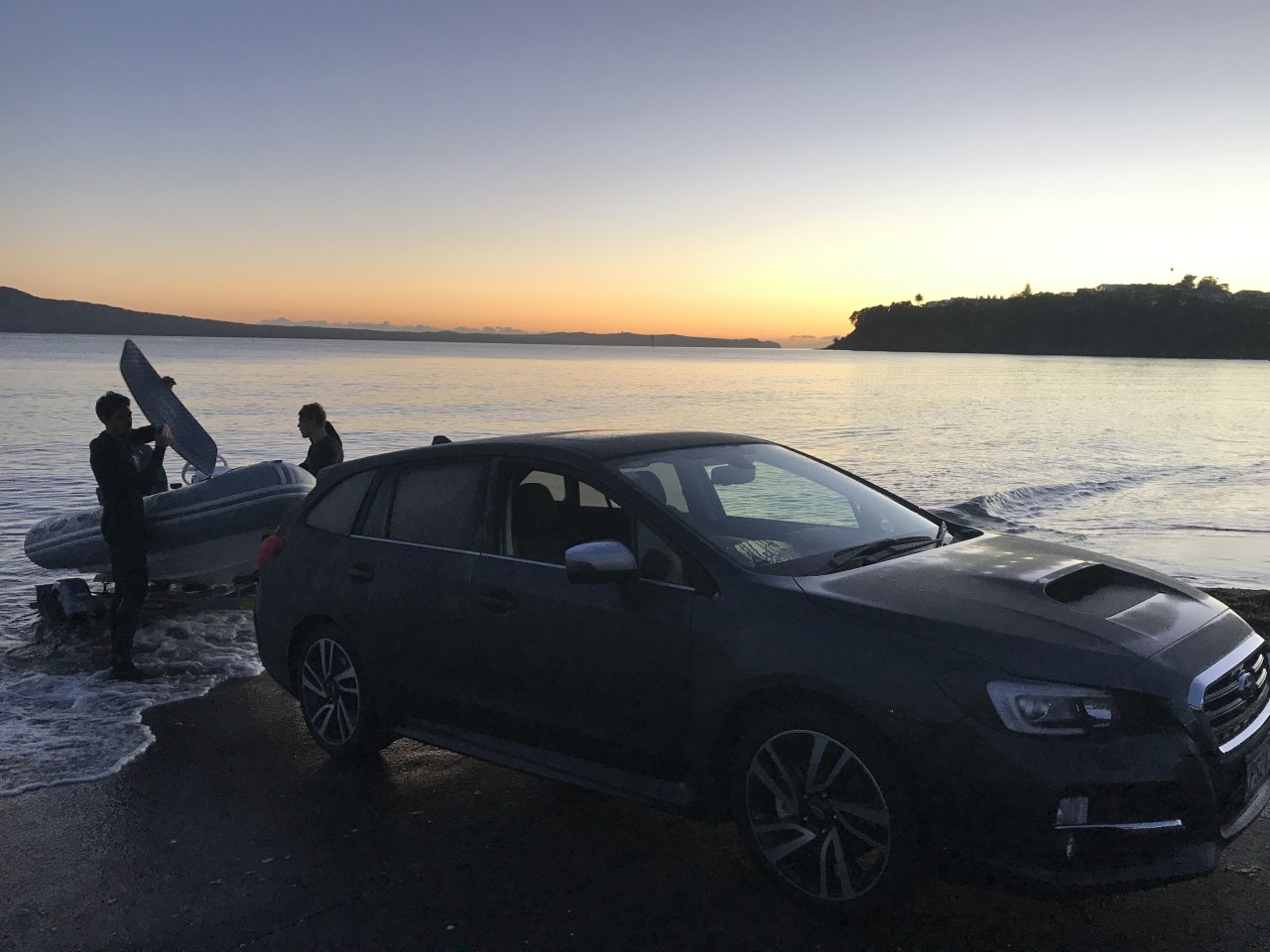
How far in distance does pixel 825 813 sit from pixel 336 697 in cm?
283

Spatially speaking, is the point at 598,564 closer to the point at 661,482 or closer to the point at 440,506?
the point at 661,482

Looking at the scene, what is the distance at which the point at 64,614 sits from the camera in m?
8.30

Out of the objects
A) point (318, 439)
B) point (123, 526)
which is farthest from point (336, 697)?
Answer: point (318, 439)

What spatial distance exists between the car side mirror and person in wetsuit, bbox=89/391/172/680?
4.70 metres

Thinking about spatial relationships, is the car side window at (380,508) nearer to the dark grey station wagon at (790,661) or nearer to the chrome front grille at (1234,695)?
the dark grey station wagon at (790,661)

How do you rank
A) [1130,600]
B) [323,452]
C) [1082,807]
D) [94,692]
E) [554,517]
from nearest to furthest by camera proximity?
1. [1082,807]
2. [1130,600]
3. [554,517]
4. [94,692]
5. [323,452]

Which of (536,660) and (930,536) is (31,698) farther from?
(930,536)

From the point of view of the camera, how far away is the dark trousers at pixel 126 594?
7109 millimetres

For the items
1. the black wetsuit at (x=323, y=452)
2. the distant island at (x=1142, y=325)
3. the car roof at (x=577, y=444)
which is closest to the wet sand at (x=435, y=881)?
the car roof at (x=577, y=444)

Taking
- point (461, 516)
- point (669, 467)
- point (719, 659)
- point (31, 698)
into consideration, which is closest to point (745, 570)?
point (719, 659)

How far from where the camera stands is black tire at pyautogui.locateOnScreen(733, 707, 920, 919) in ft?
10.7

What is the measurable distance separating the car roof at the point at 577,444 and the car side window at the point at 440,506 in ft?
0.26

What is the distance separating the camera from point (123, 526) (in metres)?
7.11

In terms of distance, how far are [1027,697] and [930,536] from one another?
1.50m
